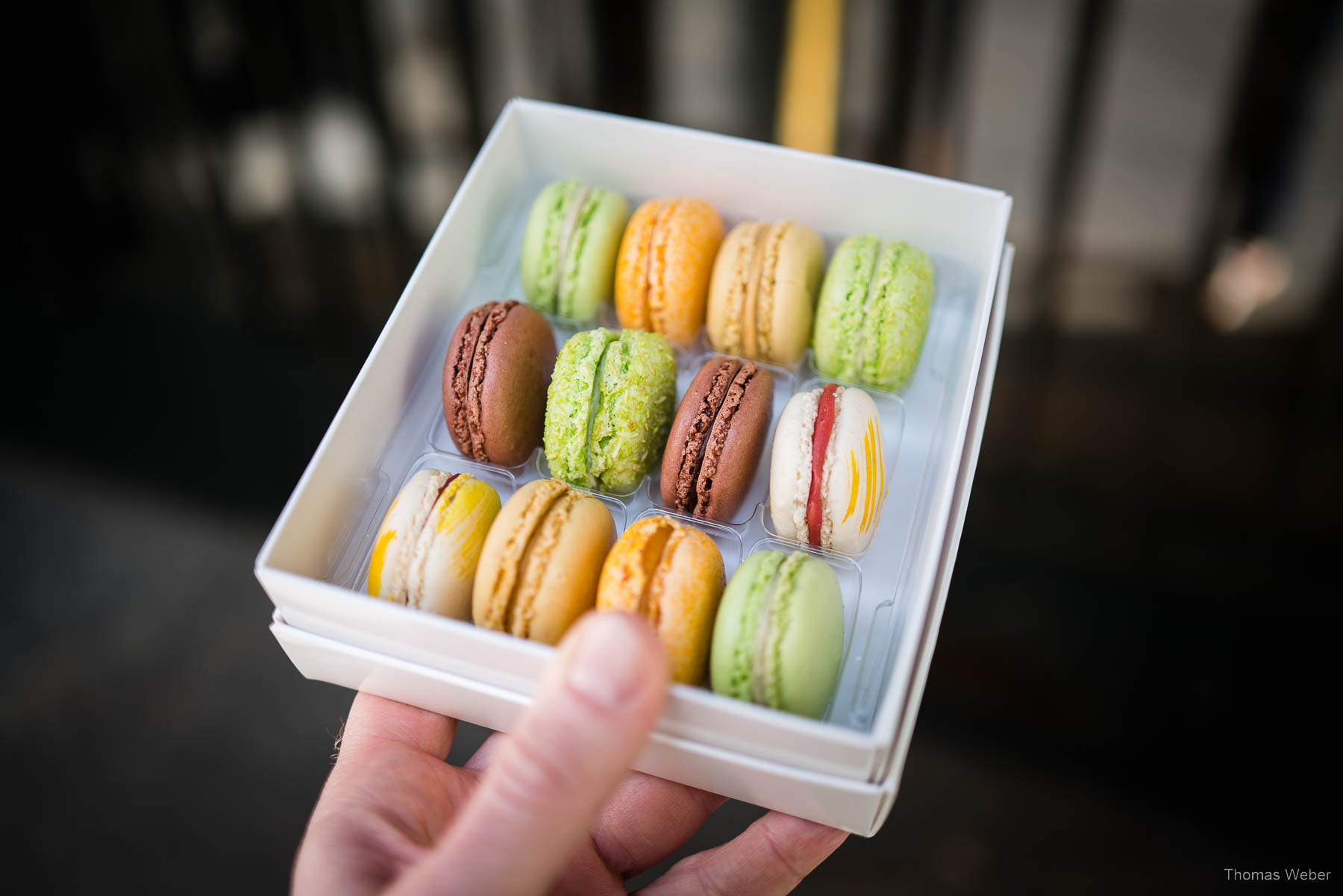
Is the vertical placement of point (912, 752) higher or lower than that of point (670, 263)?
lower

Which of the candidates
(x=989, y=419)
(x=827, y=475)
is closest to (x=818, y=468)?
(x=827, y=475)

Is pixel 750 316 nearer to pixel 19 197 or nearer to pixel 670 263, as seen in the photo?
pixel 670 263

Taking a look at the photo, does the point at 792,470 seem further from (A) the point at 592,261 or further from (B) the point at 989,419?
(B) the point at 989,419

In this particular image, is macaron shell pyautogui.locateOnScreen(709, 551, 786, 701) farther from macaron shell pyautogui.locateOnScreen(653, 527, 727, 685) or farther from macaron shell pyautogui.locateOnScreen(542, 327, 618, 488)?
macaron shell pyautogui.locateOnScreen(542, 327, 618, 488)

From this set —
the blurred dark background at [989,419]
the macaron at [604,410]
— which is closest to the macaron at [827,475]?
the macaron at [604,410]

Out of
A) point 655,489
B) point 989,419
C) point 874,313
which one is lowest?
point 989,419

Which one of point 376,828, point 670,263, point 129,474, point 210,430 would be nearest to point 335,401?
point 210,430
